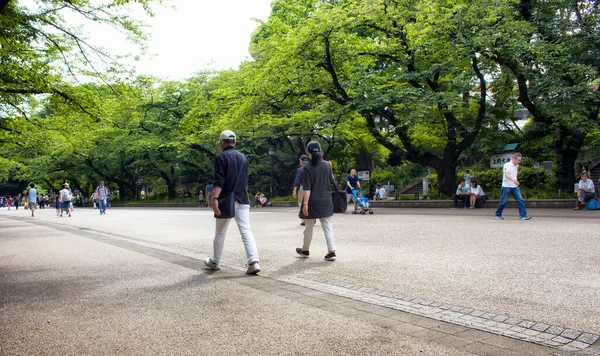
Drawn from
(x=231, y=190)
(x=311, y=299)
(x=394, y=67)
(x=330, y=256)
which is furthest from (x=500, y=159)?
(x=311, y=299)

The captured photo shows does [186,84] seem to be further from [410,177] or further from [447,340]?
[447,340]

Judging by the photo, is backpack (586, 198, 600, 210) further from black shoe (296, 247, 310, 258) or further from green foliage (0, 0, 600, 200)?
black shoe (296, 247, 310, 258)

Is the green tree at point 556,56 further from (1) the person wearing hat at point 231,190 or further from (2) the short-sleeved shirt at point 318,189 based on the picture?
(1) the person wearing hat at point 231,190

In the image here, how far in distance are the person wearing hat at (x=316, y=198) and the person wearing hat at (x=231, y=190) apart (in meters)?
1.05

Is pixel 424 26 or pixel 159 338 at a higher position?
pixel 424 26

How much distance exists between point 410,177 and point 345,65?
1832 cm

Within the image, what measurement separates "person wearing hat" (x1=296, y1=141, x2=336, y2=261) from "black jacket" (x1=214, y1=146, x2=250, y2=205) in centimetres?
105

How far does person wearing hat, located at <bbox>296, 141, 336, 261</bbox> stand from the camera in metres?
6.96

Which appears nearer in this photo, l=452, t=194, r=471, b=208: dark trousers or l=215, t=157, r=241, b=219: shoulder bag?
l=215, t=157, r=241, b=219: shoulder bag

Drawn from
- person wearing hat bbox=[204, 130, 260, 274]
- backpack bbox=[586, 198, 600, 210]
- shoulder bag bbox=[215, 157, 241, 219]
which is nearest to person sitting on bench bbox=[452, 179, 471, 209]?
backpack bbox=[586, 198, 600, 210]

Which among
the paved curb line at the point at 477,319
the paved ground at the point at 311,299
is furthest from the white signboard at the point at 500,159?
the paved curb line at the point at 477,319

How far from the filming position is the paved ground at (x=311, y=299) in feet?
11.1

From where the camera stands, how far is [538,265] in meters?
5.95

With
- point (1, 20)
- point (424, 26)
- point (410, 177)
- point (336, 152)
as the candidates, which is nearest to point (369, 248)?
point (1, 20)
